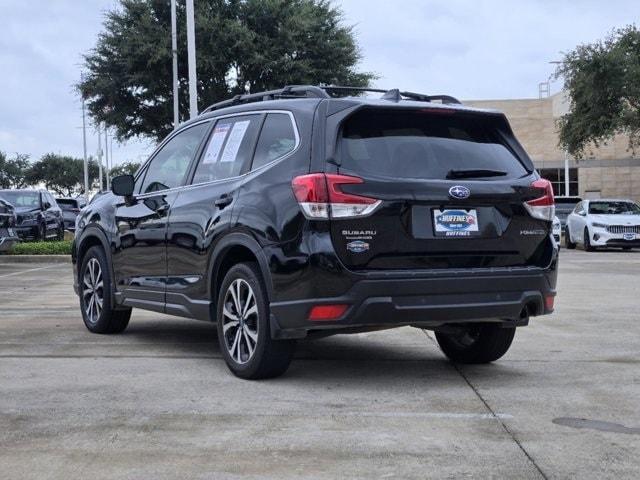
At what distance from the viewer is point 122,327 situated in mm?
9172

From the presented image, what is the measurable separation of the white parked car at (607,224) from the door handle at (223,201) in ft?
69.9

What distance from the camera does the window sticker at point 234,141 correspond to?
7184 millimetres

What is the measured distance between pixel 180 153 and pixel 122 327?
6.35ft

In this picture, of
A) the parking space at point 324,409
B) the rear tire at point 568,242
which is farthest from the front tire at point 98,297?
the rear tire at point 568,242

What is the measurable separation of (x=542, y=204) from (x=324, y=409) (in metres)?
2.09

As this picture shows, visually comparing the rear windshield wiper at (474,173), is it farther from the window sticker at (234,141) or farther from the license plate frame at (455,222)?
the window sticker at (234,141)

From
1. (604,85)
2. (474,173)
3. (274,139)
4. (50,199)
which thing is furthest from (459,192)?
(604,85)

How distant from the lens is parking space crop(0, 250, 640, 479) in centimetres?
459

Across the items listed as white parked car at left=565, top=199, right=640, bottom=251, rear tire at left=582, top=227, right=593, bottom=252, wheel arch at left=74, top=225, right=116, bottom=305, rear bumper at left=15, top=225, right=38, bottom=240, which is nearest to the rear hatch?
wheel arch at left=74, top=225, right=116, bottom=305

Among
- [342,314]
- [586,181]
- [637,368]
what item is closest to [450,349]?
[637,368]

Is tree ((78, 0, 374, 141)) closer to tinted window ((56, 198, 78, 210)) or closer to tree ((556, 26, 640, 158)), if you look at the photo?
tinted window ((56, 198, 78, 210))

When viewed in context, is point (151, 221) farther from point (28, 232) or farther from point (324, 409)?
point (28, 232)

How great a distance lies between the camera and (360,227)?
6066mm

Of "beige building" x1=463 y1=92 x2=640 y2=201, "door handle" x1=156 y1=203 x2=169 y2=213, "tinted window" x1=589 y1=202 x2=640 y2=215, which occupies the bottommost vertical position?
"tinted window" x1=589 y1=202 x2=640 y2=215
